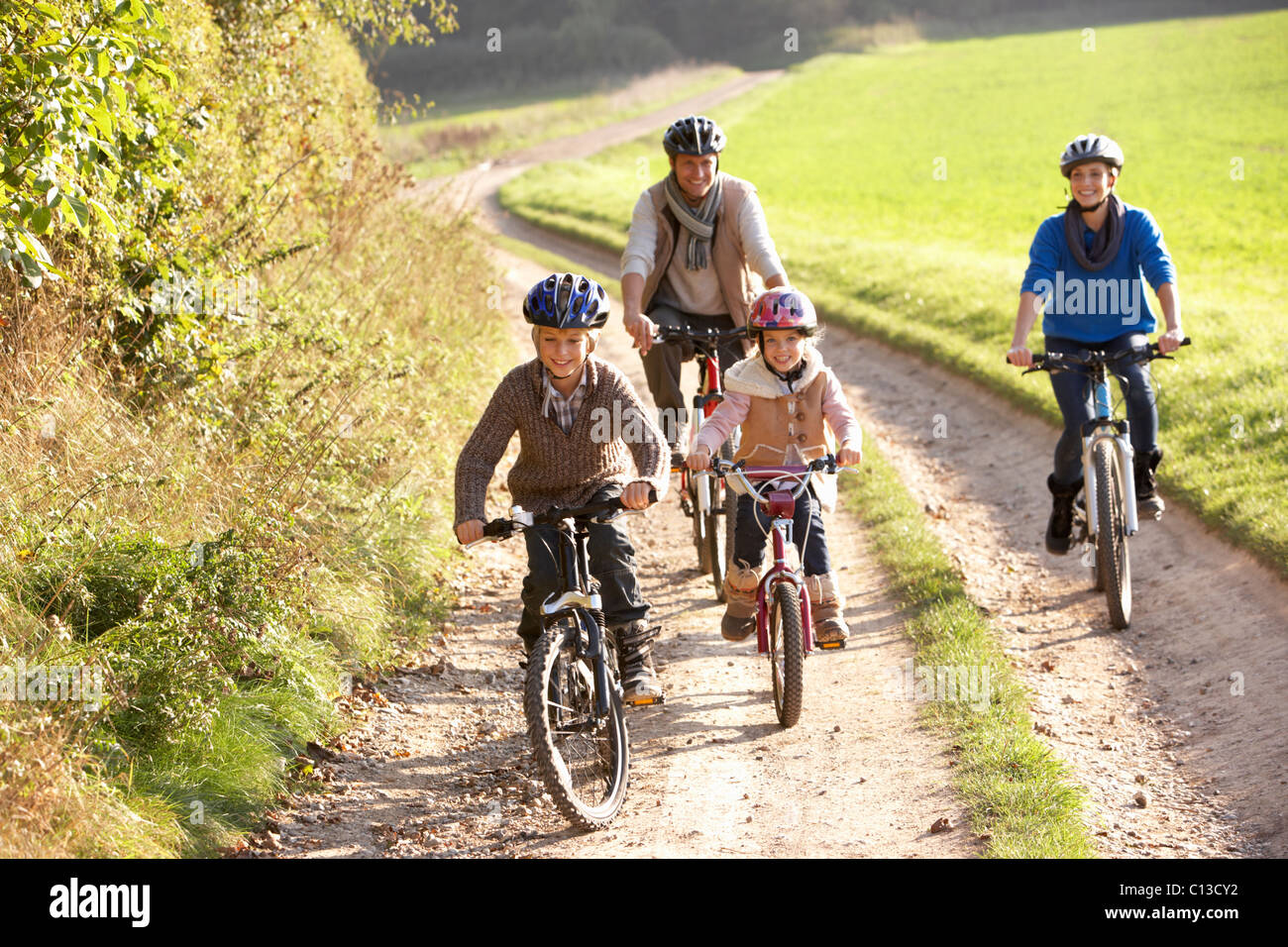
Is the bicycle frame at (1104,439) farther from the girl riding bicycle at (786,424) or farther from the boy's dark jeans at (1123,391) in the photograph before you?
the girl riding bicycle at (786,424)

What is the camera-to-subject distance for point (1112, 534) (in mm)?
6859

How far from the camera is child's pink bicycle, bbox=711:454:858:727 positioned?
559 cm

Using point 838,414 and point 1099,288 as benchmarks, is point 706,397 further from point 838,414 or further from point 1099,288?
point 1099,288

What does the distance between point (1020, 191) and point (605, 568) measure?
29.3m

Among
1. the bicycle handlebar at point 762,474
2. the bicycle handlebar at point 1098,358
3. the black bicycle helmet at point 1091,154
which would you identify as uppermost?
the black bicycle helmet at point 1091,154

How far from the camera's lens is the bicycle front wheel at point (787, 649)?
18.3ft

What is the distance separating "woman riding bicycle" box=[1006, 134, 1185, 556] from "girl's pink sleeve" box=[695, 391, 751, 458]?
2.01 m

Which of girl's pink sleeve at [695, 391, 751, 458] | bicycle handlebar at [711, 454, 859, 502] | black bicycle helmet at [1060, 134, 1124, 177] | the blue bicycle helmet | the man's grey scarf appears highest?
black bicycle helmet at [1060, 134, 1124, 177]

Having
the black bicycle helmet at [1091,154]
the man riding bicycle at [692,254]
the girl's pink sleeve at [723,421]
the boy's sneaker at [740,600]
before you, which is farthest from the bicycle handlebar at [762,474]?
the black bicycle helmet at [1091,154]

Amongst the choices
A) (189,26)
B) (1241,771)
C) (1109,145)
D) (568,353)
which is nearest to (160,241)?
(189,26)

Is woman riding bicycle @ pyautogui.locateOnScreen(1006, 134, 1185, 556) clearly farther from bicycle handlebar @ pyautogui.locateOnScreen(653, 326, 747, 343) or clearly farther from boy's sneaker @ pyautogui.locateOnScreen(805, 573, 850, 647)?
boy's sneaker @ pyautogui.locateOnScreen(805, 573, 850, 647)

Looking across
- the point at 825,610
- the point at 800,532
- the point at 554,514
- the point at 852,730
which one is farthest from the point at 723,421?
the point at 852,730

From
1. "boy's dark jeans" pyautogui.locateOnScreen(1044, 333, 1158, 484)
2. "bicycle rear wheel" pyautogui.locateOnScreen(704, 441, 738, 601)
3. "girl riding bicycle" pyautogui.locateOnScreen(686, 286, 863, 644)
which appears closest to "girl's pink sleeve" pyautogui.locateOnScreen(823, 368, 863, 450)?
"girl riding bicycle" pyautogui.locateOnScreen(686, 286, 863, 644)

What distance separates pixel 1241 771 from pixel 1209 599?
211 cm
